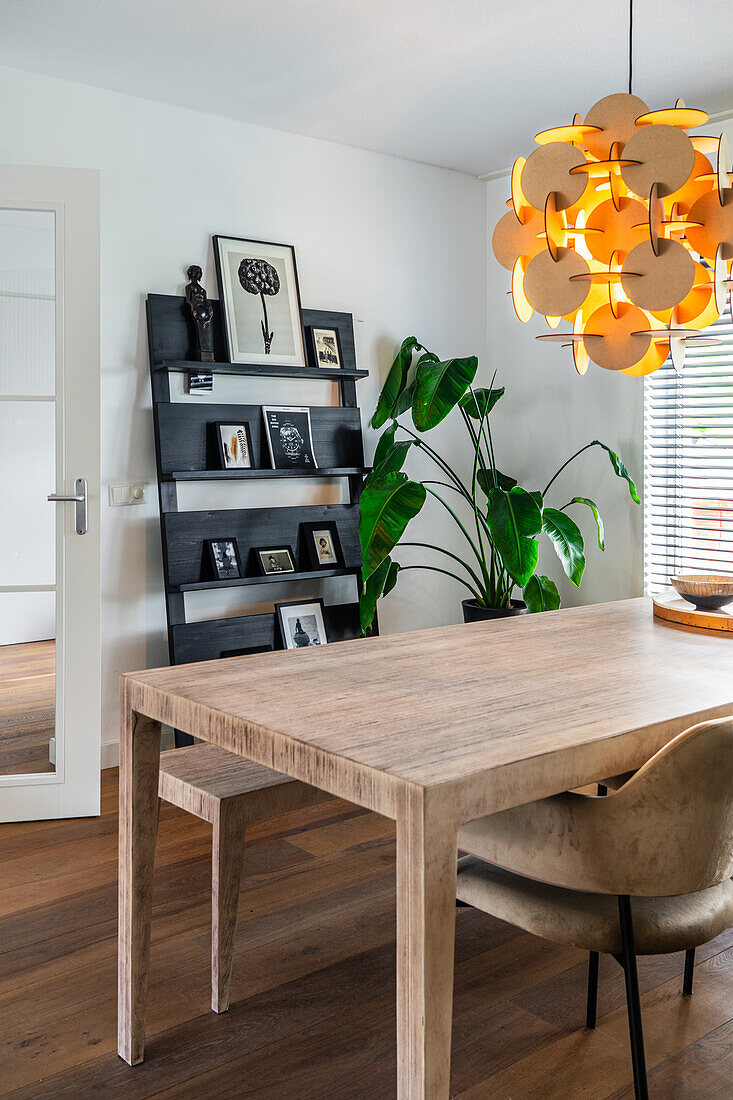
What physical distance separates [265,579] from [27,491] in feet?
3.59

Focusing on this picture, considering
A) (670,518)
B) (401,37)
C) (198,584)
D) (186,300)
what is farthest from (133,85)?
(670,518)

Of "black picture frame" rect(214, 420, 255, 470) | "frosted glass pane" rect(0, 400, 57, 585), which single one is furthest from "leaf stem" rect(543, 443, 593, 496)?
"frosted glass pane" rect(0, 400, 57, 585)

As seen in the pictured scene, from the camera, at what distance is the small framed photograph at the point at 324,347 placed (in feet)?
13.4

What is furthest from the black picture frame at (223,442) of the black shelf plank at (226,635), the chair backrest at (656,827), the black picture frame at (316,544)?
the chair backrest at (656,827)

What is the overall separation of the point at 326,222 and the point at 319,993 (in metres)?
3.23

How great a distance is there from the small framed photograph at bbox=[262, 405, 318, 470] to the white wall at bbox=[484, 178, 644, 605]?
1222 mm

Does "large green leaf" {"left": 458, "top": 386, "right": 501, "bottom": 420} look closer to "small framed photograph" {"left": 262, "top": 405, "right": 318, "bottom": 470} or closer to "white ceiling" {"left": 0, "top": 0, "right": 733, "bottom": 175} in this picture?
"small framed photograph" {"left": 262, "top": 405, "right": 318, "bottom": 470}

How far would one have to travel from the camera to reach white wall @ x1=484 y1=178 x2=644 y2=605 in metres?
4.26

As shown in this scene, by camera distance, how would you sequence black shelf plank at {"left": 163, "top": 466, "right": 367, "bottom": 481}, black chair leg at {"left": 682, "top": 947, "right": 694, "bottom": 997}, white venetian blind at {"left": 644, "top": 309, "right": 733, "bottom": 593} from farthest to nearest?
white venetian blind at {"left": 644, "top": 309, "right": 733, "bottom": 593}, black shelf plank at {"left": 163, "top": 466, "right": 367, "bottom": 481}, black chair leg at {"left": 682, "top": 947, "right": 694, "bottom": 997}

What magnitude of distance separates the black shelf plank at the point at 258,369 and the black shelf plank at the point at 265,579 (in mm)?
836

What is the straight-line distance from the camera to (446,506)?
13.0 feet

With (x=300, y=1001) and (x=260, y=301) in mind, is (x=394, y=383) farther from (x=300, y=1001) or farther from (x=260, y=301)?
(x=300, y=1001)

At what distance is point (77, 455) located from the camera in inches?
120

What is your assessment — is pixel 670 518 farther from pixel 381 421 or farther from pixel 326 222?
pixel 326 222
